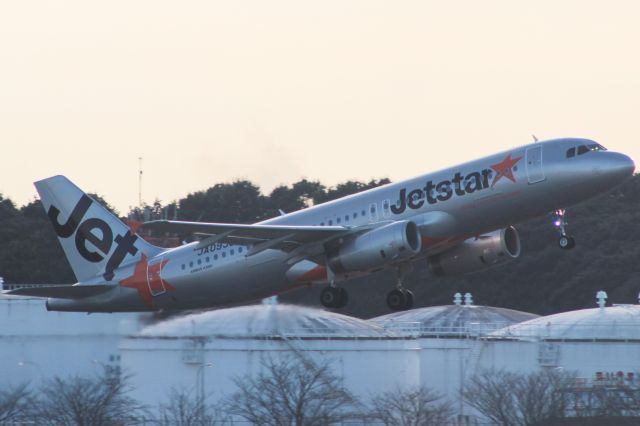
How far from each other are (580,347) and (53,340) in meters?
23.7

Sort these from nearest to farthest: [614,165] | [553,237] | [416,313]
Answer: [614,165]
[416,313]
[553,237]

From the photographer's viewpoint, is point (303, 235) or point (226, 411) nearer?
point (303, 235)

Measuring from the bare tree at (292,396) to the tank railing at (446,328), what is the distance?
10070 mm

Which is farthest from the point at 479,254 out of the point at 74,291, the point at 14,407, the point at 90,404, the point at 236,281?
the point at 14,407

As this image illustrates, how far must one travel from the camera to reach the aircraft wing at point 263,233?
53875 mm

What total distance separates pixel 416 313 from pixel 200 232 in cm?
2749

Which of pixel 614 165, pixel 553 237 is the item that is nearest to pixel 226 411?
pixel 614 165

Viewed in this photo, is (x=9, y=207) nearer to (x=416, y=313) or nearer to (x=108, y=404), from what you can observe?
(x=416, y=313)

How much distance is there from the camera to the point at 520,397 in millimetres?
61438

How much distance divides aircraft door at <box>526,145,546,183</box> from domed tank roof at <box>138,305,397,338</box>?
1516cm

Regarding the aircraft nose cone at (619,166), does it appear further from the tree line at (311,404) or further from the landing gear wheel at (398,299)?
the tree line at (311,404)

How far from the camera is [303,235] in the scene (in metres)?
55.9

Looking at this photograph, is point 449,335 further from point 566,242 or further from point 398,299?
point 566,242

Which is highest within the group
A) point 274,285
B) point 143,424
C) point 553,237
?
point 553,237
